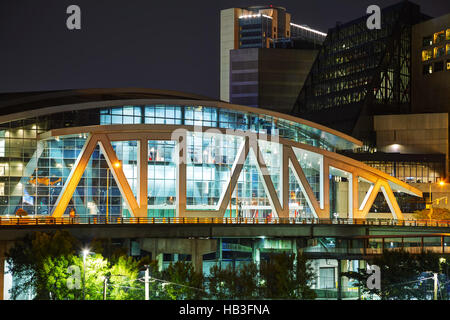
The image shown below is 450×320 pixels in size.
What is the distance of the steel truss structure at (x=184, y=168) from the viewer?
76.3 metres

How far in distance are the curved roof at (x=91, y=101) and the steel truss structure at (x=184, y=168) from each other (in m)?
3.00

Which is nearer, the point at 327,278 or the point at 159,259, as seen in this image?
the point at 159,259

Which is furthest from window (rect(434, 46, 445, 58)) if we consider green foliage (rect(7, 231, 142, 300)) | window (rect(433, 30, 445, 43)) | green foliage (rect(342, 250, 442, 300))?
green foliage (rect(7, 231, 142, 300))

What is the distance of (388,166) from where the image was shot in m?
111

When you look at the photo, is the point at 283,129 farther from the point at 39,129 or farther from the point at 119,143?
the point at 39,129

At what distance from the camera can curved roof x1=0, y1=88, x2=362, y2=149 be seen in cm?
7644

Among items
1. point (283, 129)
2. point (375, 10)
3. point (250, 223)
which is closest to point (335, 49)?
point (375, 10)

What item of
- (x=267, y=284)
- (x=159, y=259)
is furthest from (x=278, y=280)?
(x=159, y=259)

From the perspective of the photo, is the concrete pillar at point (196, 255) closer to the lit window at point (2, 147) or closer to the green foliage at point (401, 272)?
the green foliage at point (401, 272)

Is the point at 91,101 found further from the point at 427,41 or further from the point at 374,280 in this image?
the point at 427,41

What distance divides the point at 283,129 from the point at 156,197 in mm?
18890

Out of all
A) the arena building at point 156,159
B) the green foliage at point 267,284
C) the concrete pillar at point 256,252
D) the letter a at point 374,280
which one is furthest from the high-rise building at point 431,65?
the green foliage at point 267,284

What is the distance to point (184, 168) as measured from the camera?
79.9 metres

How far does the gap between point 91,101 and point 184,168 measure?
12.9 metres
